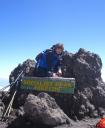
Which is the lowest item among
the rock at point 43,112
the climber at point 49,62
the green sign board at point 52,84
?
the rock at point 43,112

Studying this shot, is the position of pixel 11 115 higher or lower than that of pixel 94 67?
lower

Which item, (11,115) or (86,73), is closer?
(11,115)

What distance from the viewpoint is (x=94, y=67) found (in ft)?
59.4

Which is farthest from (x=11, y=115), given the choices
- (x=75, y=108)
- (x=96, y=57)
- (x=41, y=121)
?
(x=96, y=57)

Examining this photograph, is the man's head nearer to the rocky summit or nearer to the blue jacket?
the blue jacket

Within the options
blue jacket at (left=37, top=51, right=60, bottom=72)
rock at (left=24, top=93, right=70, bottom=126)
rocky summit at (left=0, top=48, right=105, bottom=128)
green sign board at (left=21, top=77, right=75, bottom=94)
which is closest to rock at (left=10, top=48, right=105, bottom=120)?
rocky summit at (left=0, top=48, right=105, bottom=128)

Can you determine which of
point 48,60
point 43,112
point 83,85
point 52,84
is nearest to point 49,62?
point 48,60

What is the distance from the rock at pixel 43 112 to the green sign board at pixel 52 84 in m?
2.34

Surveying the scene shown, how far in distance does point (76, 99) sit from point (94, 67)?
2724 mm

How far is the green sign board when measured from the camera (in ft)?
52.6

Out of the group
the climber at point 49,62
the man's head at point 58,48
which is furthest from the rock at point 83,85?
the man's head at point 58,48

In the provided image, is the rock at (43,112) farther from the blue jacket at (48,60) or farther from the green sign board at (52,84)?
the blue jacket at (48,60)

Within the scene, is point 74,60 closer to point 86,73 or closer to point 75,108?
point 86,73

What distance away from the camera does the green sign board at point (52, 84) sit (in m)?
16.0
